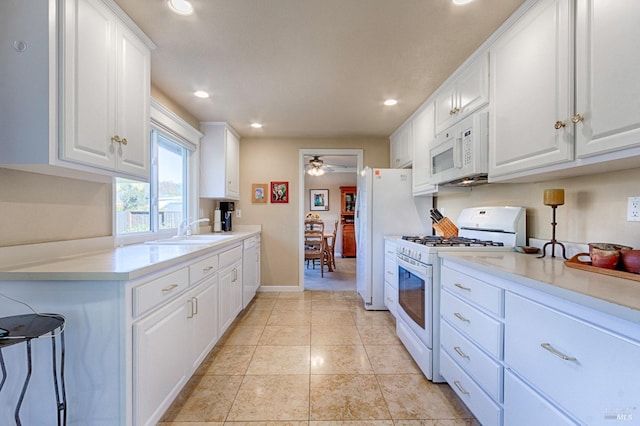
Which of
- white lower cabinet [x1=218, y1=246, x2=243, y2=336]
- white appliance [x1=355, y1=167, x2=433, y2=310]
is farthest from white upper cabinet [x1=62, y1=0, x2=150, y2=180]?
white appliance [x1=355, y1=167, x2=433, y2=310]

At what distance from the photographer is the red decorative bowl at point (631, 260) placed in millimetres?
1108

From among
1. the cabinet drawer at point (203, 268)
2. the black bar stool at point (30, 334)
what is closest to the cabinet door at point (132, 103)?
the cabinet drawer at point (203, 268)

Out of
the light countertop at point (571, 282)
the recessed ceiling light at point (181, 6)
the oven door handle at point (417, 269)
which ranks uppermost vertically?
the recessed ceiling light at point (181, 6)

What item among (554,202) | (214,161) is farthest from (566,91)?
(214,161)

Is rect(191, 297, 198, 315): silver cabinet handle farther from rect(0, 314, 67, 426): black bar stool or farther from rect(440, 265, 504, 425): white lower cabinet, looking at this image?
rect(440, 265, 504, 425): white lower cabinet

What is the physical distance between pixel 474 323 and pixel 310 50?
1931 millimetres

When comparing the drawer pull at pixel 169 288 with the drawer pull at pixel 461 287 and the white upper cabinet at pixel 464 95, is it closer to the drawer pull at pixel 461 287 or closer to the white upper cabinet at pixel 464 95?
the drawer pull at pixel 461 287

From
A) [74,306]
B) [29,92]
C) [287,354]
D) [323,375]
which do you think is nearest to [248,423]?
[323,375]

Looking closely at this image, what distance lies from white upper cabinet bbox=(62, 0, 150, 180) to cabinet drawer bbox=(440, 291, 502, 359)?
2.05 m

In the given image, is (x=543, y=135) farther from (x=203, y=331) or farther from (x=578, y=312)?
(x=203, y=331)

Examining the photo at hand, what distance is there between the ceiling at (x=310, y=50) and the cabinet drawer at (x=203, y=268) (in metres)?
1.44

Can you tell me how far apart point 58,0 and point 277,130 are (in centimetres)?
261

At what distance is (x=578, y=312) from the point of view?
0.91 meters

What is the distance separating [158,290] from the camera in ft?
4.58
